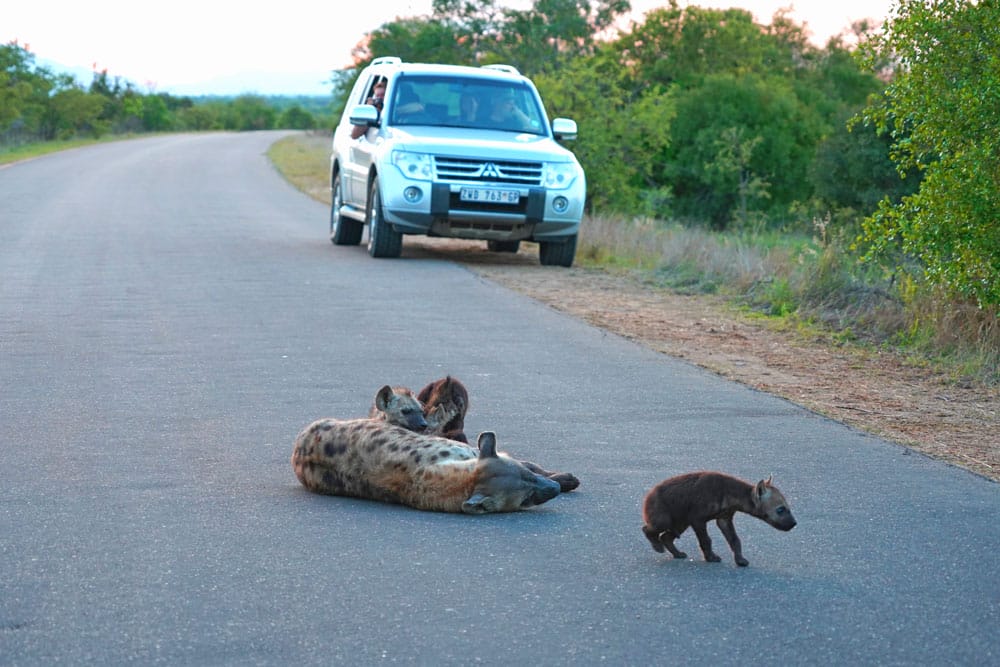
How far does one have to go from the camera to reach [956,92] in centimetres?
1035

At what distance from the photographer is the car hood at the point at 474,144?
1561cm

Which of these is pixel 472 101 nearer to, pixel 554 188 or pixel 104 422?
pixel 554 188

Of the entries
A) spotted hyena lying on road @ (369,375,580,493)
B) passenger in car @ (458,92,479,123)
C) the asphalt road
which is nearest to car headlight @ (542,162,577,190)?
passenger in car @ (458,92,479,123)

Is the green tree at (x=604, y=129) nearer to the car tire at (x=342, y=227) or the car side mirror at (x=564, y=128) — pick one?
the car tire at (x=342, y=227)

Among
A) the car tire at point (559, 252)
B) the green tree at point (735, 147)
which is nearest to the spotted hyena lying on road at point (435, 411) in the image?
the car tire at point (559, 252)

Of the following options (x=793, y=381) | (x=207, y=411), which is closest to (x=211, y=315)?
(x=207, y=411)

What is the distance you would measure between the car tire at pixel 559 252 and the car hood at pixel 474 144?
3.21ft

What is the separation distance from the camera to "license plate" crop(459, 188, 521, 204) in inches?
610

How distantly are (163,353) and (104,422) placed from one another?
7.56 ft

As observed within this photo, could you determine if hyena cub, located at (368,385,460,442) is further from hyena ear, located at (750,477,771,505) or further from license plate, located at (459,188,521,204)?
license plate, located at (459,188,521,204)

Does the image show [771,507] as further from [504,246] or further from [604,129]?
[604,129]

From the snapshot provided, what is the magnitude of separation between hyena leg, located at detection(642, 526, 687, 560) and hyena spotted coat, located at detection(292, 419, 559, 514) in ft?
2.38

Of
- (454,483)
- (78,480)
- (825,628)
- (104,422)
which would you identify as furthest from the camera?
(104,422)

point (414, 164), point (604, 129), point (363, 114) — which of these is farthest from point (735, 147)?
point (414, 164)
